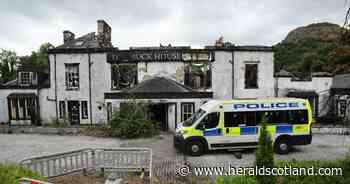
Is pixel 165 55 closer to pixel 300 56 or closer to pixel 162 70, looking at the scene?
pixel 162 70

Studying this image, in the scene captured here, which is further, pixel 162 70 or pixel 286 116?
pixel 162 70

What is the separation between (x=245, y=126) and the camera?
28.8 ft

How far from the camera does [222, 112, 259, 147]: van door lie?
8.78m

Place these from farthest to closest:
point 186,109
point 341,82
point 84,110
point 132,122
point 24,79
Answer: point 341,82 → point 24,79 → point 84,110 → point 186,109 → point 132,122

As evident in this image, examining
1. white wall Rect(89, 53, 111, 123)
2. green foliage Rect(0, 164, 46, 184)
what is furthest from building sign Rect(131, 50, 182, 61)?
green foliage Rect(0, 164, 46, 184)

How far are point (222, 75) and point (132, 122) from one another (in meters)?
8.47

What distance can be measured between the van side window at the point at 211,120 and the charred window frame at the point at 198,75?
6796 millimetres

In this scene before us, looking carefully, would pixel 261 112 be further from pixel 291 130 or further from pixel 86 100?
pixel 86 100

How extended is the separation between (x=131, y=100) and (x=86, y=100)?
5.19m

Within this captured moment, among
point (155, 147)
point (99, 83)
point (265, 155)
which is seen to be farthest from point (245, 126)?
point (99, 83)

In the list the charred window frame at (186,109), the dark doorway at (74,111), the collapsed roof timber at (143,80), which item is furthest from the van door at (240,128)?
the dark doorway at (74,111)

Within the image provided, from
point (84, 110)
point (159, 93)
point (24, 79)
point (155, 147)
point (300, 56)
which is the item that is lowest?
point (155, 147)

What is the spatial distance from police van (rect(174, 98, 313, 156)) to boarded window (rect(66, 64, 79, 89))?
1191 cm

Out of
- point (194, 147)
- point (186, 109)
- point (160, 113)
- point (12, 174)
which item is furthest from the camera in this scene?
point (160, 113)
